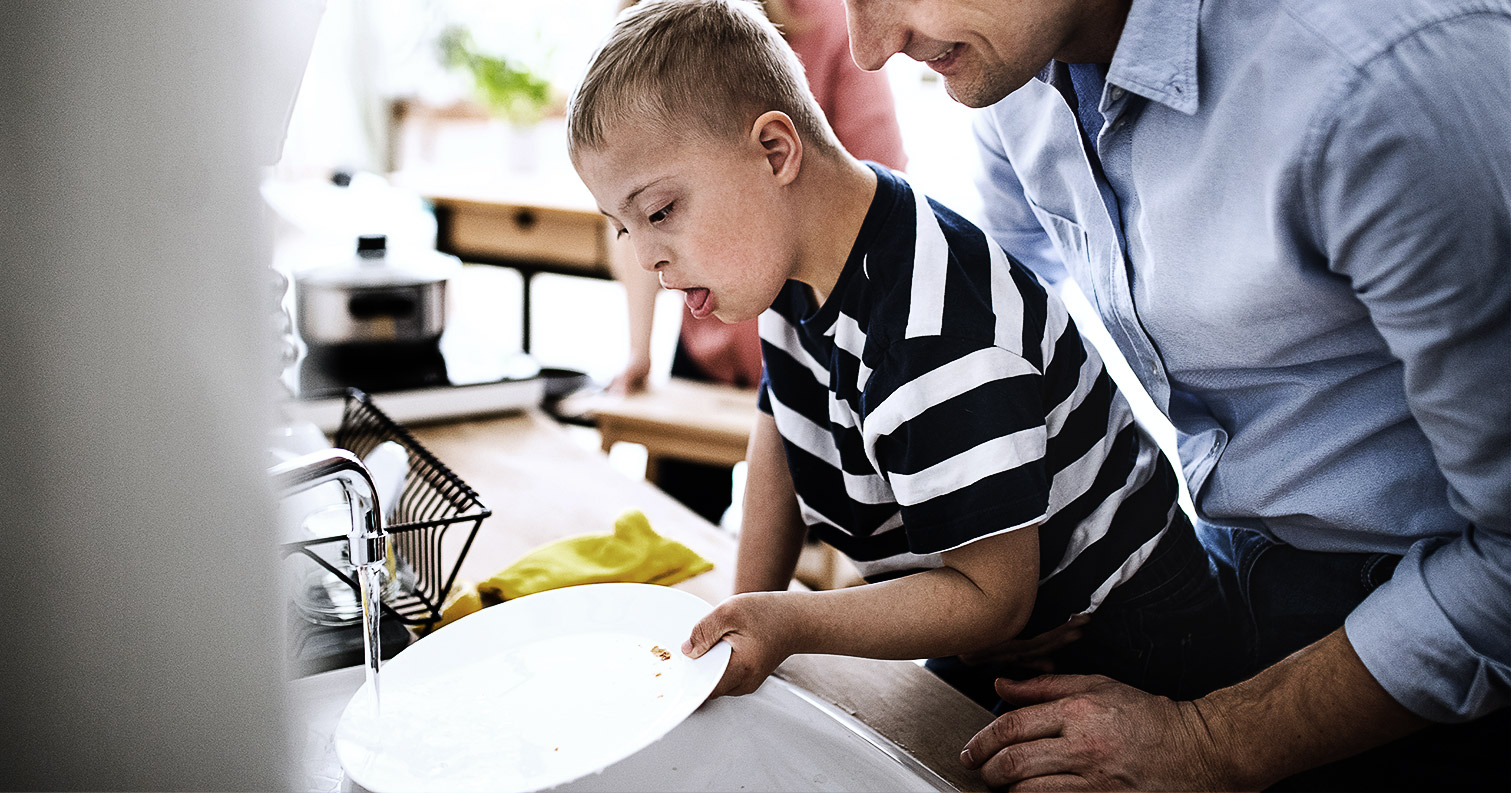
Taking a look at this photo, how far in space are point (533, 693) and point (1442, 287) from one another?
0.74 meters

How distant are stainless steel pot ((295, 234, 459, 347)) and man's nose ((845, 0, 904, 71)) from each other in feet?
2.86

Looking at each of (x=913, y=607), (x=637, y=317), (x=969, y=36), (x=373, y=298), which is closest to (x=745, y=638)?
(x=913, y=607)

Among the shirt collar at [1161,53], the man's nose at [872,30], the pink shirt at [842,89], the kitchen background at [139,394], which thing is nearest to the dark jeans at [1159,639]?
the shirt collar at [1161,53]

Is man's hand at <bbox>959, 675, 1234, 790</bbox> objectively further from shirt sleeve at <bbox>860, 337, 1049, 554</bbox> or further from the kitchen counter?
shirt sleeve at <bbox>860, 337, 1049, 554</bbox>

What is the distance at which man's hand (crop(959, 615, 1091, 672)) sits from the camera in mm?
985

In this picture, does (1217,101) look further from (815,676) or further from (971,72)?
(815,676)

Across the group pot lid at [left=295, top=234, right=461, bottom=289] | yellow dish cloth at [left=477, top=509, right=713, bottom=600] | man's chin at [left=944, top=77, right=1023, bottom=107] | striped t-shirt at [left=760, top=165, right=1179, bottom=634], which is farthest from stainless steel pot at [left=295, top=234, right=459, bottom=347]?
man's chin at [left=944, top=77, right=1023, bottom=107]

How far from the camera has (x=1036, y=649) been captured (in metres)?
0.99

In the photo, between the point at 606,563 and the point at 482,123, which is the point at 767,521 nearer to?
the point at 606,563

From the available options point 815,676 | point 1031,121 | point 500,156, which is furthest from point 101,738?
point 500,156

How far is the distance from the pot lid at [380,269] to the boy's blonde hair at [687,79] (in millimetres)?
701

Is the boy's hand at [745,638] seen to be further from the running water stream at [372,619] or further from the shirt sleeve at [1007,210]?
the shirt sleeve at [1007,210]

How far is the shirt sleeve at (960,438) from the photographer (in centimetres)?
80

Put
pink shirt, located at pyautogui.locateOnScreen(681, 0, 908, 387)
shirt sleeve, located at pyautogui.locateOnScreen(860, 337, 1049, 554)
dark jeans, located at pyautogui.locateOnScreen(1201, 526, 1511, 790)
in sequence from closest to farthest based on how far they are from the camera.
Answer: shirt sleeve, located at pyautogui.locateOnScreen(860, 337, 1049, 554)
dark jeans, located at pyautogui.locateOnScreen(1201, 526, 1511, 790)
pink shirt, located at pyautogui.locateOnScreen(681, 0, 908, 387)
